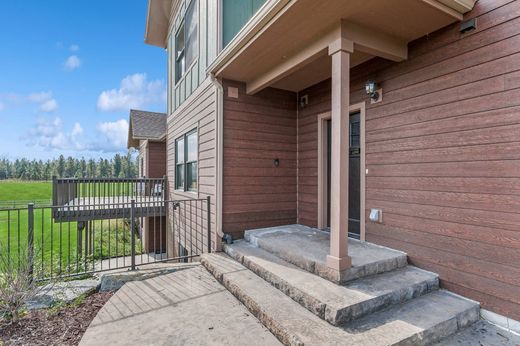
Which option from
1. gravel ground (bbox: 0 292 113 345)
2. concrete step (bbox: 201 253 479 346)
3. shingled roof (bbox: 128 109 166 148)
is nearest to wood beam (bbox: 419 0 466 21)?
concrete step (bbox: 201 253 479 346)

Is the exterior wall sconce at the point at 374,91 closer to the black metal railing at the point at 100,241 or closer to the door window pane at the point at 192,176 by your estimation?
the black metal railing at the point at 100,241

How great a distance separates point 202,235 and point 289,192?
1873mm

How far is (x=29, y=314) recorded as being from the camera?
9.57 ft

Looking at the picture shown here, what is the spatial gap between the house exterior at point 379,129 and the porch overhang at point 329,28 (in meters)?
0.02

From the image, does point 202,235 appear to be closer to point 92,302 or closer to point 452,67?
point 92,302

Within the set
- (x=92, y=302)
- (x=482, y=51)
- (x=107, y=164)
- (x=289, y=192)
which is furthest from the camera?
(x=107, y=164)

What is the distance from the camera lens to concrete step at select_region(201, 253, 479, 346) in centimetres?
219

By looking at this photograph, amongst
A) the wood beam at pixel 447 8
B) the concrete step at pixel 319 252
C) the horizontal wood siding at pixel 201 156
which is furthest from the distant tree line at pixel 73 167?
the wood beam at pixel 447 8

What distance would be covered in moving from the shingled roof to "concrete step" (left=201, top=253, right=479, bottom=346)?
9.87m

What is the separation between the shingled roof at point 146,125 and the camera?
12.1 m

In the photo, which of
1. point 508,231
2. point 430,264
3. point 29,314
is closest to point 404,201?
point 430,264

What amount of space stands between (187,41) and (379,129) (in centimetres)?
537

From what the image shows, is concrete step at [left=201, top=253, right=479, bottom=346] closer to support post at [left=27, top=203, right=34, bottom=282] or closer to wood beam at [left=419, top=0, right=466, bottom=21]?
support post at [left=27, top=203, right=34, bottom=282]

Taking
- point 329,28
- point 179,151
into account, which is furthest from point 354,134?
point 179,151
